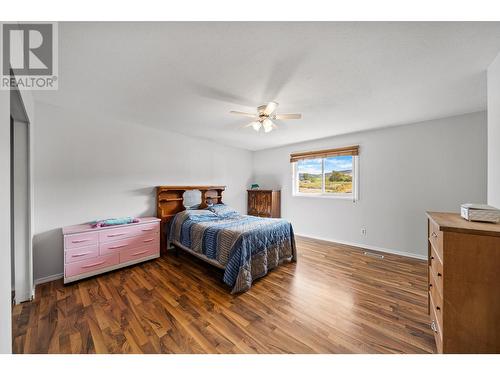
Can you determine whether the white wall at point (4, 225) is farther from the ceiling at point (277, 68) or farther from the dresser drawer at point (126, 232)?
the dresser drawer at point (126, 232)

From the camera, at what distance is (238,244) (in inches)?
87.3

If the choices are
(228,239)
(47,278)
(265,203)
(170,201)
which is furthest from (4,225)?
(265,203)

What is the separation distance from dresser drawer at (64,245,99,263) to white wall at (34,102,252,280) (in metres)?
0.39

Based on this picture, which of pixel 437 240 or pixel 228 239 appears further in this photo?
pixel 228 239

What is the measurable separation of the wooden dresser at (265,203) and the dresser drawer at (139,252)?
2514 millimetres

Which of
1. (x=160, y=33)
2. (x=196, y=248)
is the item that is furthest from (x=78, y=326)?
(x=160, y=33)

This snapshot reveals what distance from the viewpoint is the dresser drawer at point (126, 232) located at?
97.4 inches

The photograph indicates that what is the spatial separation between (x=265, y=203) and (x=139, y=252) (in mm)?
2865

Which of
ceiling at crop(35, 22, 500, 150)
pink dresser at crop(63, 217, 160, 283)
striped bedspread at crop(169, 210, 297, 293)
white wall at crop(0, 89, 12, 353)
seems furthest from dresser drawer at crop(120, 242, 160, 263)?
ceiling at crop(35, 22, 500, 150)

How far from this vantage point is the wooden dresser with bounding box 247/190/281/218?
4535 mm

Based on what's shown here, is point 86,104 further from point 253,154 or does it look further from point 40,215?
point 253,154

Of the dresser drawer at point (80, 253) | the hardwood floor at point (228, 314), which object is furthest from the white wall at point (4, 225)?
the dresser drawer at point (80, 253)

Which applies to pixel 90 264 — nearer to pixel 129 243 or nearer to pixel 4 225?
pixel 129 243

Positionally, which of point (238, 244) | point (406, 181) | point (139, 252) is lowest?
point (139, 252)
